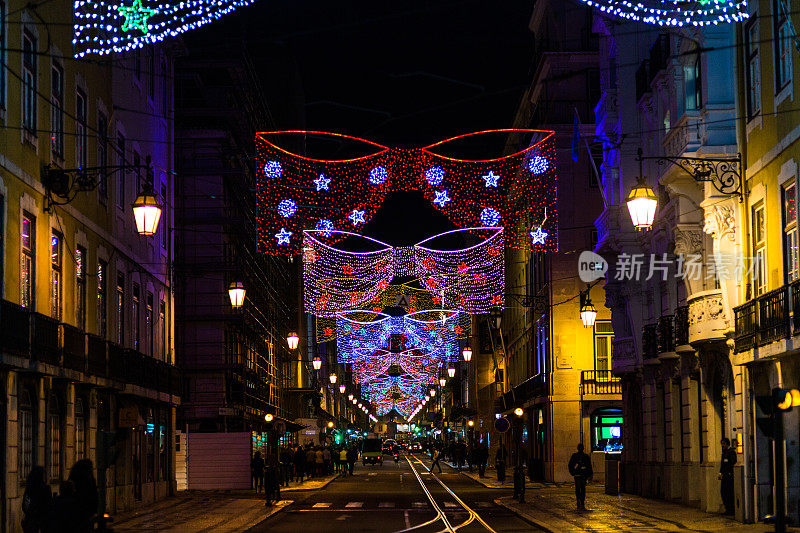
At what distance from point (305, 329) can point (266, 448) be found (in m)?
38.3

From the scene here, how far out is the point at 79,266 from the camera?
29.2 m

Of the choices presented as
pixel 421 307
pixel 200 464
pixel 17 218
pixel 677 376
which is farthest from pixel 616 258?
pixel 421 307

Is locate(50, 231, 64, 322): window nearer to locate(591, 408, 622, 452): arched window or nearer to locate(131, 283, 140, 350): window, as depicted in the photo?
locate(131, 283, 140, 350): window

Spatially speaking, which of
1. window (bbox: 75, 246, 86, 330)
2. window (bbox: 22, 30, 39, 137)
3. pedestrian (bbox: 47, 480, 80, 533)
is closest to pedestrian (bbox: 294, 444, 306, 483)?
window (bbox: 75, 246, 86, 330)

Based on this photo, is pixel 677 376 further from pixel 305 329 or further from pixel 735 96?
pixel 305 329

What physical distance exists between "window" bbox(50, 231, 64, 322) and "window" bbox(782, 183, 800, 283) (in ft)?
50.0

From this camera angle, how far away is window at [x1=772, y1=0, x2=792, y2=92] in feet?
74.1

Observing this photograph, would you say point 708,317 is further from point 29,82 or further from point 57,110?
point 29,82

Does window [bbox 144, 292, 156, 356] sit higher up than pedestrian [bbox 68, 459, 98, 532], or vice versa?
window [bbox 144, 292, 156, 356]

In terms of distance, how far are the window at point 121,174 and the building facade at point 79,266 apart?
0.30 feet

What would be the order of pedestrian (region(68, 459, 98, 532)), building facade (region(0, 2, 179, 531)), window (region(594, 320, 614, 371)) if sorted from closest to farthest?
pedestrian (region(68, 459, 98, 532)) → building facade (region(0, 2, 179, 531)) → window (region(594, 320, 614, 371))

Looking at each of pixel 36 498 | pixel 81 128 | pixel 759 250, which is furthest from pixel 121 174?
pixel 36 498

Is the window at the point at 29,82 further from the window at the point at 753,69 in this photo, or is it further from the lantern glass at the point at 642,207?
the window at the point at 753,69

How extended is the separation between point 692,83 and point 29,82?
15802mm
